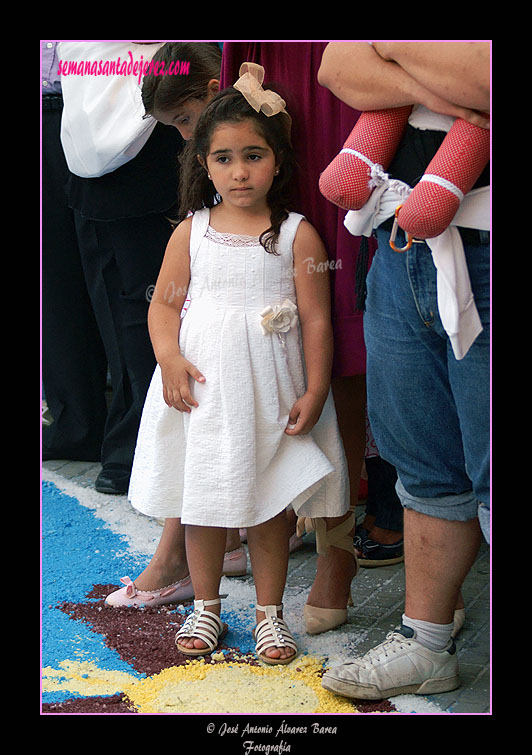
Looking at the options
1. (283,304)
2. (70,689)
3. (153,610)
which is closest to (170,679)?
(70,689)

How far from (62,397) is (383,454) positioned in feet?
5.96

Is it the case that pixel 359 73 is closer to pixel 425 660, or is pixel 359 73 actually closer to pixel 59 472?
pixel 425 660

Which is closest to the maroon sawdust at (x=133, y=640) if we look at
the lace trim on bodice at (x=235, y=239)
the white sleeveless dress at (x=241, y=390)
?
the white sleeveless dress at (x=241, y=390)

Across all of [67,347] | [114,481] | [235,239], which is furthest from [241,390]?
[67,347]

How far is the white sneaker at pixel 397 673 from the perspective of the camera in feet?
6.15

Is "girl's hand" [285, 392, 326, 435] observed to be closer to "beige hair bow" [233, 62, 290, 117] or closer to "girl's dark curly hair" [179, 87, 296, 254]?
"girl's dark curly hair" [179, 87, 296, 254]

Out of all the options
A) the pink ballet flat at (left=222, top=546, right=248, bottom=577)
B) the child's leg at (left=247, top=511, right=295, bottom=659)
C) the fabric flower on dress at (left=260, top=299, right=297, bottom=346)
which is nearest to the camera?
the fabric flower on dress at (left=260, top=299, right=297, bottom=346)

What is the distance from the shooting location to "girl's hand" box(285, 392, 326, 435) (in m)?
2.03

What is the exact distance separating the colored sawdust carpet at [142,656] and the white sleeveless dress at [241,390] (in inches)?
12.9

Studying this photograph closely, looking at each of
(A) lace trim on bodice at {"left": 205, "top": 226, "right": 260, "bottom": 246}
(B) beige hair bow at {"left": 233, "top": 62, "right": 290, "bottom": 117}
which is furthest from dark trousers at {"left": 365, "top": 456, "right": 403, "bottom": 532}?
(B) beige hair bow at {"left": 233, "top": 62, "right": 290, "bottom": 117}

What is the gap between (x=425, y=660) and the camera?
189cm

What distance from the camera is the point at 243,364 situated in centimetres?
198

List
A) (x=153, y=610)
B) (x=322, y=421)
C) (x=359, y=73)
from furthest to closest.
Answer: (x=153, y=610) < (x=322, y=421) < (x=359, y=73)

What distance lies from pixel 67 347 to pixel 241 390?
150 centimetres
